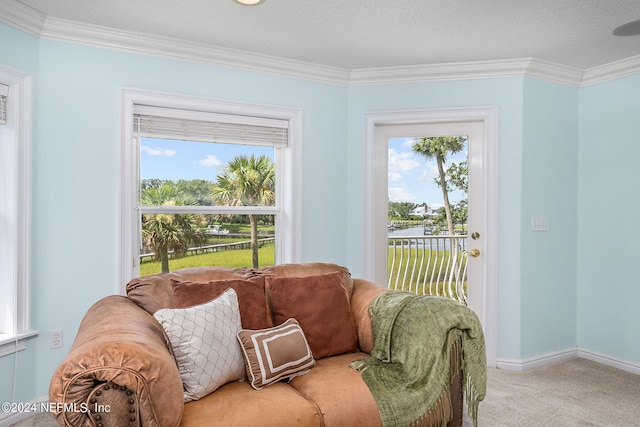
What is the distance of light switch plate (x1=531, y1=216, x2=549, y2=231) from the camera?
3589 mm

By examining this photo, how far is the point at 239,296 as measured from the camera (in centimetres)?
227

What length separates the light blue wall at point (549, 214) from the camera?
356cm

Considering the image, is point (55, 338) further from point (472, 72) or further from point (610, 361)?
A: point (610, 361)

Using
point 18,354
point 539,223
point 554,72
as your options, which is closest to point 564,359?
point 539,223

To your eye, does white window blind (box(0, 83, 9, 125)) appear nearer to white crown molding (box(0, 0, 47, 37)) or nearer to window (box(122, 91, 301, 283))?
white crown molding (box(0, 0, 47, 37))

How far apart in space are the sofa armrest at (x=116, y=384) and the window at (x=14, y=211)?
4.48 ft

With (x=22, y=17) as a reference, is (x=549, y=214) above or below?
below

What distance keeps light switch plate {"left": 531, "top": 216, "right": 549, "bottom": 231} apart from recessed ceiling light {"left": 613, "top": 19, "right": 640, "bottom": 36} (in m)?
1.42

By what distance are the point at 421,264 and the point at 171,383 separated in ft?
8.83

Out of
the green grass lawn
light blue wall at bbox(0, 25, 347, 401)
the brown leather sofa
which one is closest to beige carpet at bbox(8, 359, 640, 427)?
light blue wall at bbox(0, 25, 347, 401)

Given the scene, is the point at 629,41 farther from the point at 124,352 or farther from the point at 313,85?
the point at 124,352

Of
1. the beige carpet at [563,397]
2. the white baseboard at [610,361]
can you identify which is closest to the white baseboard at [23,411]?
the beige carpet at [563,397]

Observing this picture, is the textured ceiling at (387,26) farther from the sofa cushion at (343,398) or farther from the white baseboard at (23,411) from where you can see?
the white baseboard at (23,411)

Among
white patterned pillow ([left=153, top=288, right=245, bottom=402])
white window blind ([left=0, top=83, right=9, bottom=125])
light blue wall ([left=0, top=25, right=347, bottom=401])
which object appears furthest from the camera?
light blue wall ([left=0, top=25, right=347, bottom=401])
